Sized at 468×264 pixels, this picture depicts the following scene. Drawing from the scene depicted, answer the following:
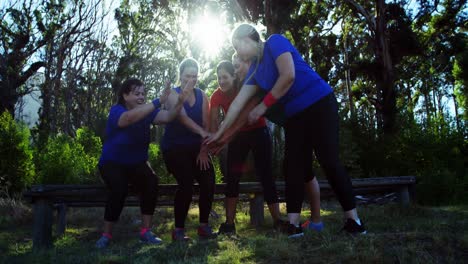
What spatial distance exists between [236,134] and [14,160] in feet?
21.2

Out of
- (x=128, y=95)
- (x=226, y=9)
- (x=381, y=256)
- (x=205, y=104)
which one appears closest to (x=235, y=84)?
(x=205, y=104)

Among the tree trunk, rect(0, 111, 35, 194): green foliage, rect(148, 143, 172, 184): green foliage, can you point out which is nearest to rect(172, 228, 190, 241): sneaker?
rect(148, 143, 172, 184): green foliage

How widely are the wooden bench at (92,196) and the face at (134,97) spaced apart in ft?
2.80

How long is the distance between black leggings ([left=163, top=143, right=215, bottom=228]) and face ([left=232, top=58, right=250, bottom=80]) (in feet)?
2.59

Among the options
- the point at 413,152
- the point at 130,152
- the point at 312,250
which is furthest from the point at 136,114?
the point at 413,152

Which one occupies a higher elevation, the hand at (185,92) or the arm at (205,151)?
the hand at (185,92)

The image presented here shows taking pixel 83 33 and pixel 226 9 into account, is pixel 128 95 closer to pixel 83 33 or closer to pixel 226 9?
pixel 226 9

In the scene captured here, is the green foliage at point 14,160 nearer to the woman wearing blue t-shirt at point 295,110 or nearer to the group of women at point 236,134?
the group of women at point 236,134

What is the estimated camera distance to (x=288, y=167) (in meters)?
3.40

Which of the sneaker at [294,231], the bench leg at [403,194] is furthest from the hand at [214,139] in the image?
the bench leg at [403,194]

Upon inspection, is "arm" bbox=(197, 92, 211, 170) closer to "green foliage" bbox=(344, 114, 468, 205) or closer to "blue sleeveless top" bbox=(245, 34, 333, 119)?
"blue sleeveless top" bbox=(245, 34, 333, 119)

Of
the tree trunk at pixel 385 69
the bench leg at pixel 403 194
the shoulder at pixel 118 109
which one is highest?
the tree trunk at pixel 385 69

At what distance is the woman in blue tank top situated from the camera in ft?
13.4

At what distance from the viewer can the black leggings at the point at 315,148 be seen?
3240 millimetres
